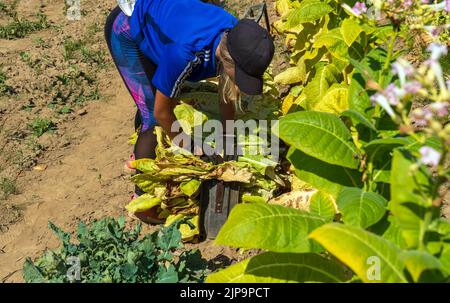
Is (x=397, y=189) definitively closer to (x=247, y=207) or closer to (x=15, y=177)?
(x=247, y=207)

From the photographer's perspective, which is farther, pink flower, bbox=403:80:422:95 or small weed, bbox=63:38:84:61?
small weed, bbox=63:38:84:61

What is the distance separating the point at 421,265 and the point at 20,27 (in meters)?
5.39

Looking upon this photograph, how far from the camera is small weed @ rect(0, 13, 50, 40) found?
5.97 m

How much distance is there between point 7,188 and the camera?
4043 millimetres

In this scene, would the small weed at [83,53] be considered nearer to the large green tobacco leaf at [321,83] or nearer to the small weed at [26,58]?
the small weed at [26,58]

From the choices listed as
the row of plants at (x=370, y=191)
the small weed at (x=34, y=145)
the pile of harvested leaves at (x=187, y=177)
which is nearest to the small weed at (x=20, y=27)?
the small weed at (x=34, y=145)

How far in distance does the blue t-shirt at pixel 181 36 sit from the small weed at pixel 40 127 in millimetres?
1706

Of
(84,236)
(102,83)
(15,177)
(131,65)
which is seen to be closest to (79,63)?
(102,83)

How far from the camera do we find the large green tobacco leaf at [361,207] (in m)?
2.01

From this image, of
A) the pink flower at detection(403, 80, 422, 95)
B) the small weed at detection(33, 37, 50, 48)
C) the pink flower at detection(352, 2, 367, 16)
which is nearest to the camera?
the pink flower at detection(403, 80, 422, 95)

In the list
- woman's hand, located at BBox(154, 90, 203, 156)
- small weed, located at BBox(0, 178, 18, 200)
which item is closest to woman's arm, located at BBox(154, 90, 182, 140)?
woman's hand, located at BBox(154, 90, 203, 156)

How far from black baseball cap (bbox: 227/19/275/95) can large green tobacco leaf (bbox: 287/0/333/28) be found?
682 millimetres

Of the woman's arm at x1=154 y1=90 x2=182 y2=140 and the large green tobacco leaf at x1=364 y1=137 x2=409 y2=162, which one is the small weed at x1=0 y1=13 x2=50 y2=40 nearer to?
the woman's arm at x1=154 y1=90 x2=182 y2=140

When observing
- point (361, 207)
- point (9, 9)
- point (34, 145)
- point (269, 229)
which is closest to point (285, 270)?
point (269, 229)
